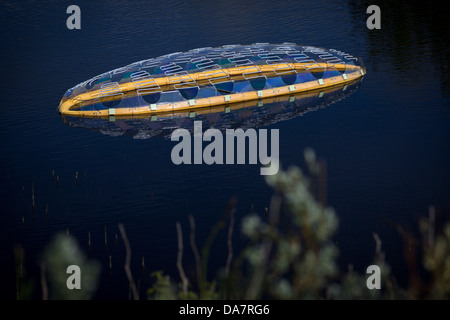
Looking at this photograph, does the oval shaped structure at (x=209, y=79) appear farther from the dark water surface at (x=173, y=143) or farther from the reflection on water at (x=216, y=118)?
the dark water surface at (x=173, y=143)

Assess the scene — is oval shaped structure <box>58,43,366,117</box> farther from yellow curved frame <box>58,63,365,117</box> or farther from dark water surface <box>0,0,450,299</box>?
dark water surface <box>0,0,450,299</box>

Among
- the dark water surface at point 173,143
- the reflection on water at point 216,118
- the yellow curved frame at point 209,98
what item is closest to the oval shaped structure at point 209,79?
the yellow curved frame at point 209,98

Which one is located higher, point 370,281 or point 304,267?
point 304,267

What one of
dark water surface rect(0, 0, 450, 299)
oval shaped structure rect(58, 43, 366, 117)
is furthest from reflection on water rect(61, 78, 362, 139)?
dark water surface rect(0, 0, 450, 299)
